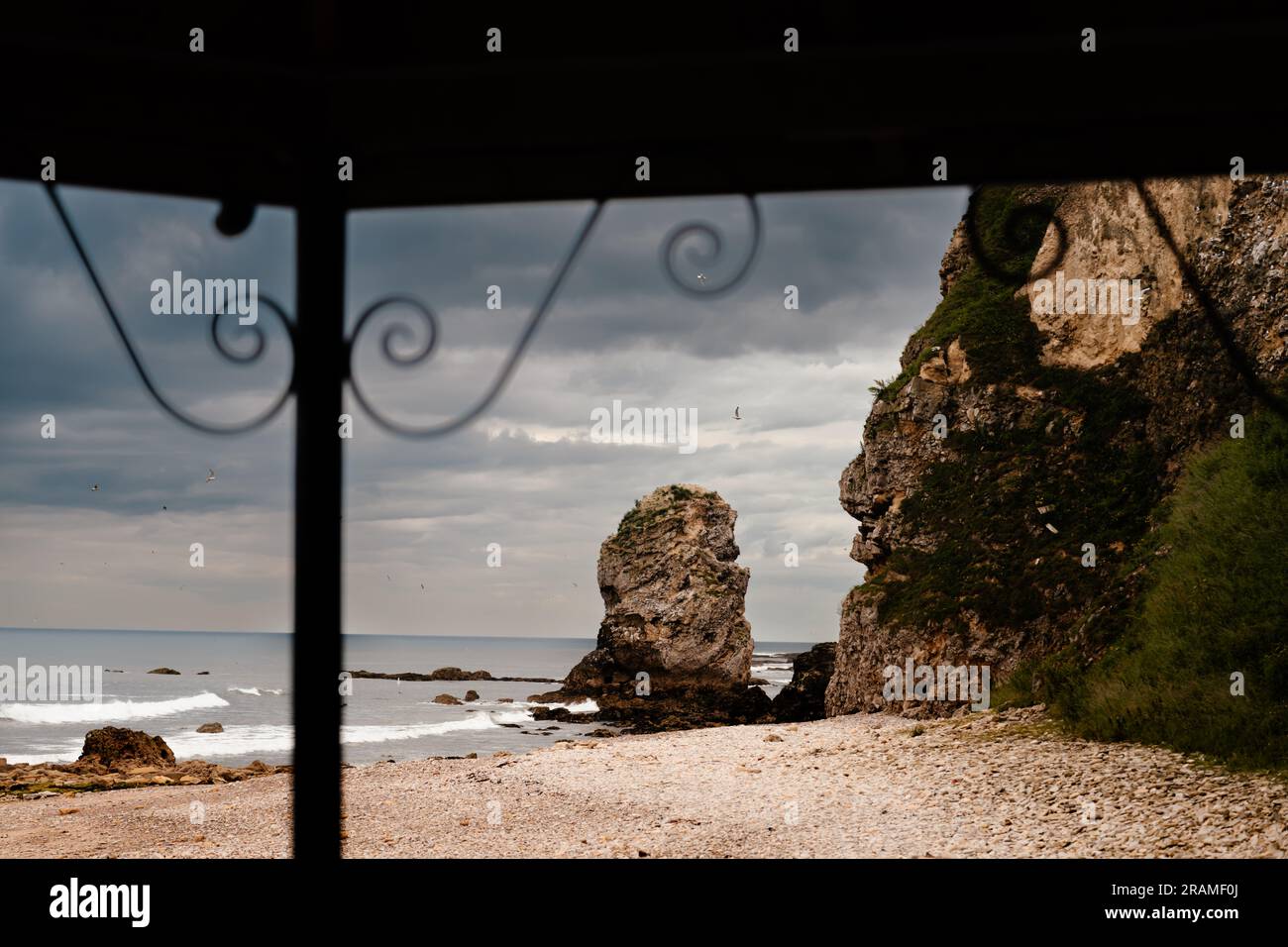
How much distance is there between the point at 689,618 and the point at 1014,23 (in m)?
39.9

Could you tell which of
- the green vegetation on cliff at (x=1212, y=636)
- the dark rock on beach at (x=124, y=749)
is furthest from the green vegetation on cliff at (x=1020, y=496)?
the dark rock on beach at (x=124, y=749)

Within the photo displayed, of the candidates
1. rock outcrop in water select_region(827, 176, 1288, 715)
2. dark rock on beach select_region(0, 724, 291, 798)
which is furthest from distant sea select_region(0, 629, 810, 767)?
rock outcrop in water select_region(827, 176, 1288, 715)

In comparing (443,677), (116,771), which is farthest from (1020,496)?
(443,677)

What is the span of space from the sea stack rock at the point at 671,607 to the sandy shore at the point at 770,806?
88.0 feet

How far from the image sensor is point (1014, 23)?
89.4 inches

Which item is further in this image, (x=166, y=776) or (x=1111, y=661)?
(x=166, y=776)

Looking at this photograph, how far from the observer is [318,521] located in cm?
203

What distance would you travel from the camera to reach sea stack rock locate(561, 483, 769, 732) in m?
40.8

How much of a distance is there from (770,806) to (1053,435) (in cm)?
850

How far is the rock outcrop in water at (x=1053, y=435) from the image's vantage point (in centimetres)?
1257

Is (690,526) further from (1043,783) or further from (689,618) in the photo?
(1043,783)

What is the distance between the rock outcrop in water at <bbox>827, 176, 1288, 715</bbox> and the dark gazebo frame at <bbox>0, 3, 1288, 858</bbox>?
32.4 feet
